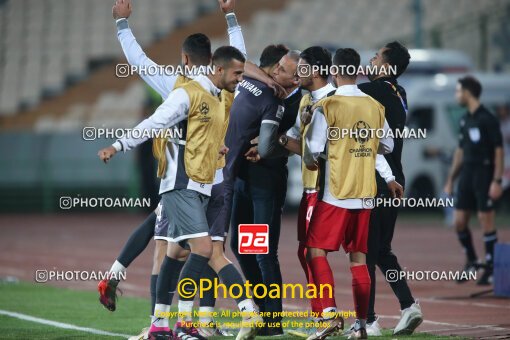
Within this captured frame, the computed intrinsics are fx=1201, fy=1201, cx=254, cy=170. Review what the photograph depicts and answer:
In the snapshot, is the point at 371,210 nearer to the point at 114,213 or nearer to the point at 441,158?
the point at 441,158

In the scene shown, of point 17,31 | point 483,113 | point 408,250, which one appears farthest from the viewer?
point 17,31

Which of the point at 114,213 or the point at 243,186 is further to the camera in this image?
the point at 114,213

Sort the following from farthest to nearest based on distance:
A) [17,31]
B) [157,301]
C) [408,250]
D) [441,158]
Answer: [17,31] → [441,158] → [408,250] → [157,301]

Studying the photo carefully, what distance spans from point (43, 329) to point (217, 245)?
191 cm

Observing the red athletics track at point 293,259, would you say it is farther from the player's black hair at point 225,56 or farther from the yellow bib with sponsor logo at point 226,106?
the player's black hair at point 225,56

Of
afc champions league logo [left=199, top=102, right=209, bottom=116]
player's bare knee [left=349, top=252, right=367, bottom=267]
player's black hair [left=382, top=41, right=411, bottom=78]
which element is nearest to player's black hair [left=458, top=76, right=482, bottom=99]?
player's black hair [left=382, top=41, right=411, bottom=78]

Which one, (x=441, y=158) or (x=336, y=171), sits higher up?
(x=441, y=158)

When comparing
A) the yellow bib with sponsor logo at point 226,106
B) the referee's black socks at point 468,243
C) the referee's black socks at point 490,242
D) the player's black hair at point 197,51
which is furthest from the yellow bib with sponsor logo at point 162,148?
the referee's black socks at point 490,242

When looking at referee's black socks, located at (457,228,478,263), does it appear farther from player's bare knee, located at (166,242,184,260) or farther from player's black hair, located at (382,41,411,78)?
player's bare knee, located at (166,242,184,260)

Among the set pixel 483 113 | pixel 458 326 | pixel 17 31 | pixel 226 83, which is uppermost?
pixel 17 31

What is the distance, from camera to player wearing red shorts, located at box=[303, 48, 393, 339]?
931 cm

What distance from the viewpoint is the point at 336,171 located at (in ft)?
30.7

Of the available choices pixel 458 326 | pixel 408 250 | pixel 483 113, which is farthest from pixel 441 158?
pixel 458 326

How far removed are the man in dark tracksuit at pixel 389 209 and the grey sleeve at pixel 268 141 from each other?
884 millimetres
